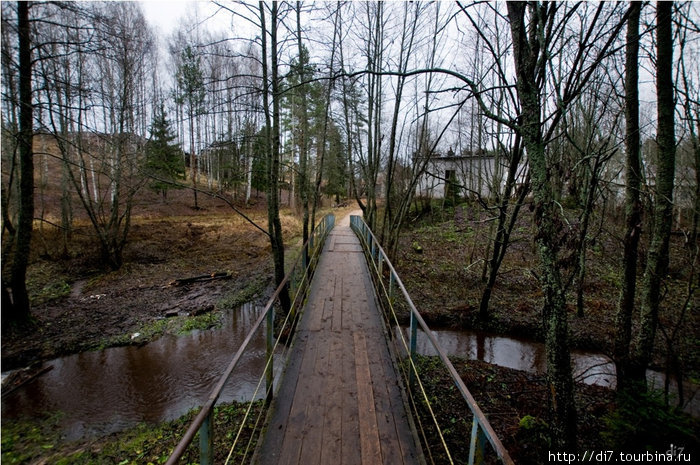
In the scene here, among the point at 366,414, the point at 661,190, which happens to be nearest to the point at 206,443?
the point at 366,414

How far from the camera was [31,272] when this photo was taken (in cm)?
1037

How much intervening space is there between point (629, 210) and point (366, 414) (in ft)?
13.5

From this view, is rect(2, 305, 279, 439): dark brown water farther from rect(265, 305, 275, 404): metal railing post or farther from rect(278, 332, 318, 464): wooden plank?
rect(265, 305, 275, 404): metal railing post

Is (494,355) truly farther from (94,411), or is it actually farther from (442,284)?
(94,411)

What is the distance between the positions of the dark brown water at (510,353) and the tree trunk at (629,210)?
2.24 meters

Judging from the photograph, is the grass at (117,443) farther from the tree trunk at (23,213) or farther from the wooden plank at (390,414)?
the tree trunk at (23,213)

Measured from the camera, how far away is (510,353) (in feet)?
23.1

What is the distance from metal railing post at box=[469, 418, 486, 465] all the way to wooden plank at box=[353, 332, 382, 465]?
1032 mm

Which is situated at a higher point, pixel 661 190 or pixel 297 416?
pixel 661 190

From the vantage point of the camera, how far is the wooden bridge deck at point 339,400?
258 cm

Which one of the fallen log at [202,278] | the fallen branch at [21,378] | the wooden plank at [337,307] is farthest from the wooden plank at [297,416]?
the fallen log at [202,278]

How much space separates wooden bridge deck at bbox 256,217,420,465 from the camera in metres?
2.58

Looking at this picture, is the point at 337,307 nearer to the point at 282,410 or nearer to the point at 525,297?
the point at 282,410

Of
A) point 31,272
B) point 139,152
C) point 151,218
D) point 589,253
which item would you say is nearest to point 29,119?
point 139,152
